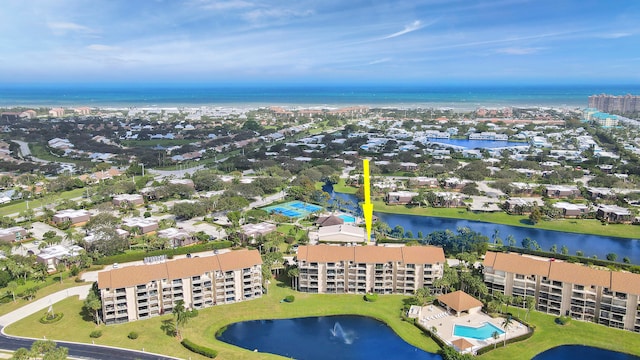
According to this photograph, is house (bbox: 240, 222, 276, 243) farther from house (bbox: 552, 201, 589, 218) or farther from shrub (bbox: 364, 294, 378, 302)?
house (bbox: 552, 201, 589, 218)

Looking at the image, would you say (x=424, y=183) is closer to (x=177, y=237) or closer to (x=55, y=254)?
(x=177, y=237)

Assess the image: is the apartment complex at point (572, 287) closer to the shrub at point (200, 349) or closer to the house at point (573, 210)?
the shrub at point (200, 349)

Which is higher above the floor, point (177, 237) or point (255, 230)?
point (255, 230)

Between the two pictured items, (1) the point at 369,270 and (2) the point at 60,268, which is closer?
(1) the point at 369,270

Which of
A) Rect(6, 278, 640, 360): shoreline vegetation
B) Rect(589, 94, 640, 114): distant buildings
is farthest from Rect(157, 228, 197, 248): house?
Rect(589, 94, 640, 114): distant buildings

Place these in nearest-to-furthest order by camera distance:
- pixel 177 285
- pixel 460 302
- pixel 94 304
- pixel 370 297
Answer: pixel 94 304 → pixel 460 302 → pixel 177 285 → pixel 370 297

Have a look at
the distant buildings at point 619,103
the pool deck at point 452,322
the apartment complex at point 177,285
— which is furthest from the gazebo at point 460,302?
the distant buildings at point 619,103

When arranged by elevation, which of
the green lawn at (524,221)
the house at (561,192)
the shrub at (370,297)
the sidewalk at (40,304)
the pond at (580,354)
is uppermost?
the house at (561,192)

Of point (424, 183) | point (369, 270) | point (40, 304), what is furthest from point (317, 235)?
point (424, 183)
